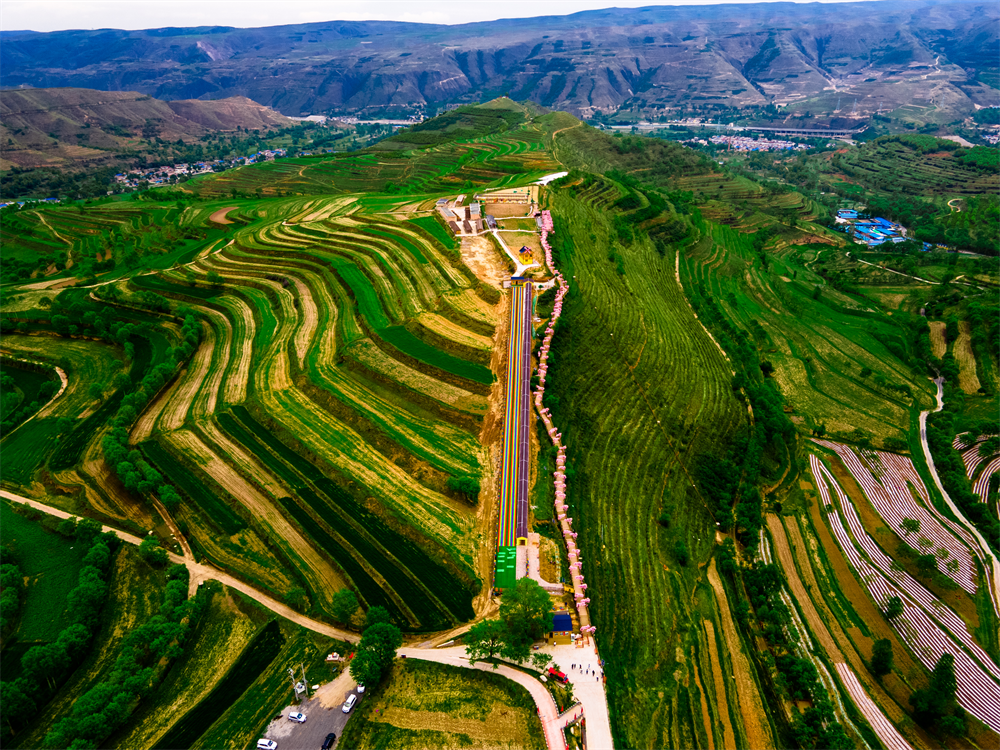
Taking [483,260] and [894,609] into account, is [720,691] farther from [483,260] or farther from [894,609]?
[483,260]

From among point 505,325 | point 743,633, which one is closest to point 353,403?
point 505,325

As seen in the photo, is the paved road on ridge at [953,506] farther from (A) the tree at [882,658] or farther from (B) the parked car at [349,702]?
(B) the parked car at [349,702]

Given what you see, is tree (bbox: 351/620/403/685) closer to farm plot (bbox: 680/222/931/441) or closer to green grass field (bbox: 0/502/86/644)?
green grass field (bbox: 0/502/86/644)

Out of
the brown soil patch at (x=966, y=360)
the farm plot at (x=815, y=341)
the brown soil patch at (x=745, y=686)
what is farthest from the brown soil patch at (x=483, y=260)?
the brown soil patch at (x=966, y=360)

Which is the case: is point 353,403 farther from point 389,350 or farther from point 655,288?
point 655,288

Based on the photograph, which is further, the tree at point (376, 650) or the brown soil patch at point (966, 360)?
the brown soil patch at point (966, 360)

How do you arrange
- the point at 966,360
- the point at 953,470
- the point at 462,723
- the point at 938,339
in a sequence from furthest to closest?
1. the point at 938,339
2. the point at 966,360
3. the point at 953,470
4. the point at 462,723

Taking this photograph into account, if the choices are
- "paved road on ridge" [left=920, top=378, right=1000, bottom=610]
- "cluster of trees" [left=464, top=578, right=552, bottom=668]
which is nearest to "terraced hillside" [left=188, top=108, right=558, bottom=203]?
"paved road on ridge" [left=920, top=378, right=1000, bottom=610]

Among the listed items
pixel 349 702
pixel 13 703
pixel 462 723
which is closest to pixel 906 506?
pixel 462 723
